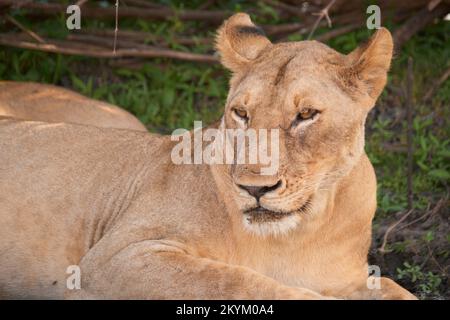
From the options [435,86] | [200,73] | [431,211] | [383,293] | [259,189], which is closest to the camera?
[259,189]

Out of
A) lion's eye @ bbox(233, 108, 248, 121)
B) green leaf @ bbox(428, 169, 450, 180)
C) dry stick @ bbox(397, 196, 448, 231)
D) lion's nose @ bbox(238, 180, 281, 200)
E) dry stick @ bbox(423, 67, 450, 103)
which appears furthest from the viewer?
dry stick @ bbox(423, 67, 450, 103)

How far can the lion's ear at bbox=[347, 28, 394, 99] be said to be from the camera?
4.14m

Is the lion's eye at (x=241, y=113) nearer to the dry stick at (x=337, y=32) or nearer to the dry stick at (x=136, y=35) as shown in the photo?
the dry stick at (x=337, y=32)

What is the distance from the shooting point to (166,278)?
4.05m

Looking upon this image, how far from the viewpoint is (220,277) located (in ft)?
12.9

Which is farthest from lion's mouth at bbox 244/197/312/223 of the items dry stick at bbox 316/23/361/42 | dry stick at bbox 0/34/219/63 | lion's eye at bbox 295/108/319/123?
dry stick at bbox 316/23/361/42

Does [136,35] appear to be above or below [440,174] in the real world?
above

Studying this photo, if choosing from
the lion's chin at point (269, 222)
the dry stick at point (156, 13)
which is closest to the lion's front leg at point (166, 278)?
the lion's chin at point (269, 222)

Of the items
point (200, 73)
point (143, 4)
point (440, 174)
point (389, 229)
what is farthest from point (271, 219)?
point (143, 4)

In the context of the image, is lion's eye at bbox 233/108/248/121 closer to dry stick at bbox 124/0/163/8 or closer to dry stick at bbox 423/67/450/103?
dry stick at bbox 423/67/450/103

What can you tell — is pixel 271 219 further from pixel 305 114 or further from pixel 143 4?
pixel 143 4

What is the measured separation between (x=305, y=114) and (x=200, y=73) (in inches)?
126

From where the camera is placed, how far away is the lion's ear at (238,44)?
14.3 feet
